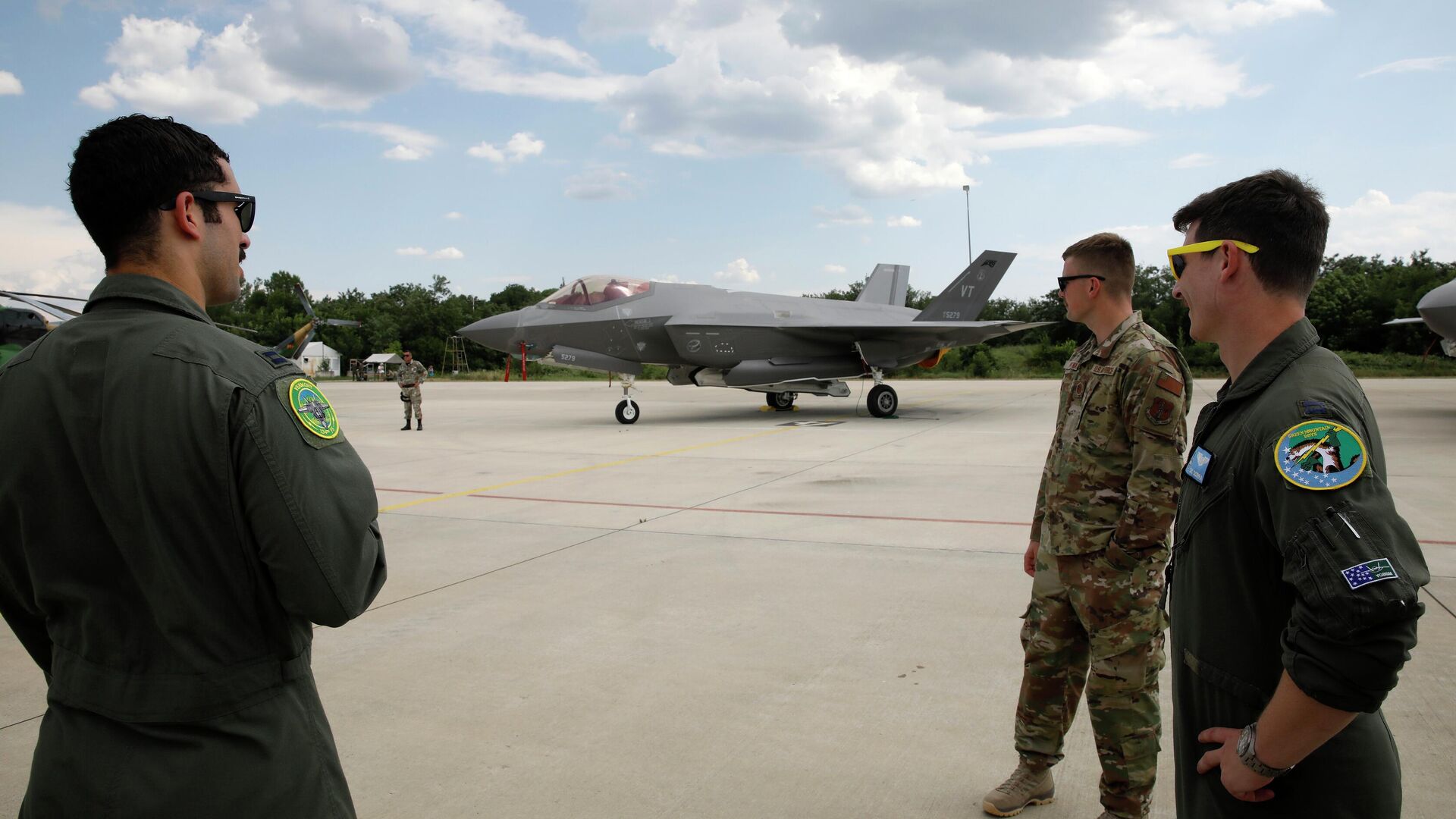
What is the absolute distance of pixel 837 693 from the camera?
375cm

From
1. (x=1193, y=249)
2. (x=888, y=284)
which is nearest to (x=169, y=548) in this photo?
(x=1193, y=249)

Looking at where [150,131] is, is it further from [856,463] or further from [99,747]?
[856,463]

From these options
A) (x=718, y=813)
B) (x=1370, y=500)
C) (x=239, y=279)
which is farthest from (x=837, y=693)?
(x=239, y=279)

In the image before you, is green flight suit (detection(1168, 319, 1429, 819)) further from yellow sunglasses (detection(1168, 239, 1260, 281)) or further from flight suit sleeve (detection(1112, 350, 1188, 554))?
flight suit sleeve (detection(1112, 350, 1188, 554))

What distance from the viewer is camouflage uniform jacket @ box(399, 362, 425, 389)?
15891mm

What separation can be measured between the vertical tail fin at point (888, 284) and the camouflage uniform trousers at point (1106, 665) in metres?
21.5

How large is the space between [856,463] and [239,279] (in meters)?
9.50

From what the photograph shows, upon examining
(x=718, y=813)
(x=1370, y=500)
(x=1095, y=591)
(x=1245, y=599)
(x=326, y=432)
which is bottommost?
(x=718, y=813)

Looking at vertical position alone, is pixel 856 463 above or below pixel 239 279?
below

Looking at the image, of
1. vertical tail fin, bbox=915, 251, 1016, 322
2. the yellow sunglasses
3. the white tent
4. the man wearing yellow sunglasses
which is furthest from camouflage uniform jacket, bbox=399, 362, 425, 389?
the white tent

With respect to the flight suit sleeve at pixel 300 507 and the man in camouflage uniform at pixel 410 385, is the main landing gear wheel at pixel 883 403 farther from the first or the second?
the flight suit sleeve at pixel 300 507

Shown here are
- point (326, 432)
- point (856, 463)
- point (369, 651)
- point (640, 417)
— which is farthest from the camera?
point (640, 417)

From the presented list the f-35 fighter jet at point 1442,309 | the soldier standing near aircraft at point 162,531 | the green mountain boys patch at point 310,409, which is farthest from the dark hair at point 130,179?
the f-35 fighter jet at point 1442,309

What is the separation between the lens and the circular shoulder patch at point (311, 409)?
1.50 metres
